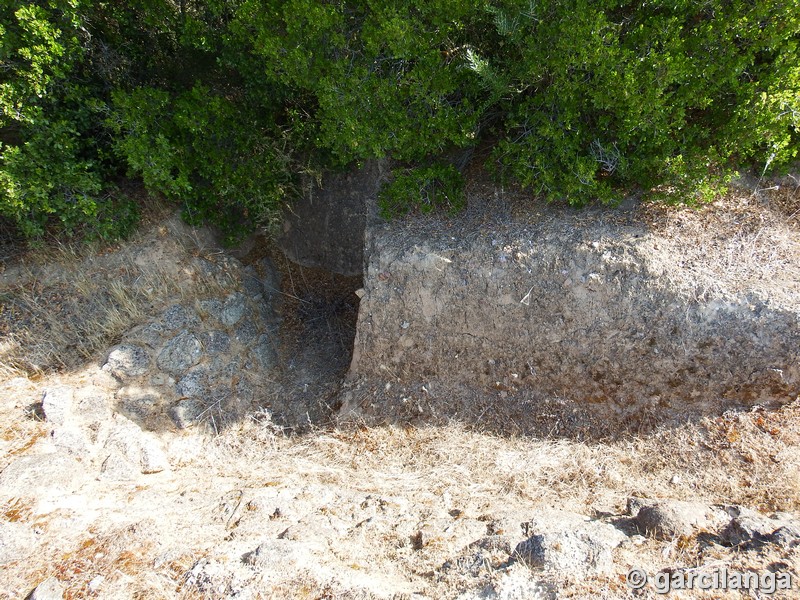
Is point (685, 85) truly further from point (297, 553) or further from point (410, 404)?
point (297, 553)

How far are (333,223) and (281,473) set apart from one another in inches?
129

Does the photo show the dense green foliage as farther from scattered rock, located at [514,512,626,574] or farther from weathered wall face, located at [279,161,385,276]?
scattered rock, located at [514,512,626,574]

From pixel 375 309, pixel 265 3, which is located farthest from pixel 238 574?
pixel 265 3

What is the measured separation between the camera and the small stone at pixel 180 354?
18.0ft

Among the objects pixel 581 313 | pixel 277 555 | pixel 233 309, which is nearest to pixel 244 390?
pixel 233 309

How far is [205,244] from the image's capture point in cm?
626

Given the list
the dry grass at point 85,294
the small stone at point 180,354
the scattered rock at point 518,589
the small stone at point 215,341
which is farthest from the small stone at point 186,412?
the scattered rock at point 518,589

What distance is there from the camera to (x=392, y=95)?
4.59m

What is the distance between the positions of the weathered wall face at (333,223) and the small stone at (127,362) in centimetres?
233

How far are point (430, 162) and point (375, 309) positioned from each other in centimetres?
175

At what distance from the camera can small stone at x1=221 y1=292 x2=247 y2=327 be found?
6.04m

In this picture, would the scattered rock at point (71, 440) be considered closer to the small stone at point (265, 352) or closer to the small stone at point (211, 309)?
the small stone at point (211, 309)

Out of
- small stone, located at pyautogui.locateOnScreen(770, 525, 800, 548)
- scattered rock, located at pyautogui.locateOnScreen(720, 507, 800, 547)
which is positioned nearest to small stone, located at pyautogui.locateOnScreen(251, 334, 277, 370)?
scattered rock, located at pyautogui.locateOnScreen(720, 507, 800, 547)

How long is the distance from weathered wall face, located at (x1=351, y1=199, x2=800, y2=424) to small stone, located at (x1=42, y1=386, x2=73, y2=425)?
9.58ft
